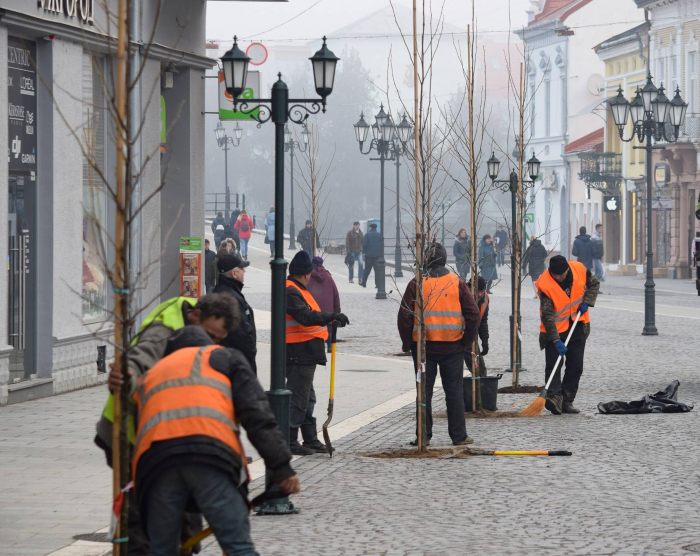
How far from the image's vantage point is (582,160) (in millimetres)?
58250

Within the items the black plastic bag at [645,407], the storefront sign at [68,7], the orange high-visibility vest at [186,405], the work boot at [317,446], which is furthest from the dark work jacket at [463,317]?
the orange high-visibility vest at [186,405]

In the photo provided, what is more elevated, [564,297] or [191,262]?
[191,262]

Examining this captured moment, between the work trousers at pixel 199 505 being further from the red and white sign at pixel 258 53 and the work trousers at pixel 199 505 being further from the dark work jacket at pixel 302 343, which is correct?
the red and white sign at pixel 258 53

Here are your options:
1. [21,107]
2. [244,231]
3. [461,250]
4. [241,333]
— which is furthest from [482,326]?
[244,231]

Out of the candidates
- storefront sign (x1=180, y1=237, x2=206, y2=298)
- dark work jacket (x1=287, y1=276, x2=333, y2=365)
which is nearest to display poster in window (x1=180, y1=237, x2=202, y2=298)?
storefront sign (x1=180, y1=237, x2=206, y2=298)

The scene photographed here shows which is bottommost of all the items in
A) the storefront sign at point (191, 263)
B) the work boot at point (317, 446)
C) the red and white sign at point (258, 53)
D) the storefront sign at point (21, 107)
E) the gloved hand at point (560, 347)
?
the work boot at point (317, 446)

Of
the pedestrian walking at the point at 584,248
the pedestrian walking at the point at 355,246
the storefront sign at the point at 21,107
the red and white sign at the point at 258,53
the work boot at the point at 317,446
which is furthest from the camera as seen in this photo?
the pedestrian walking at the point at 355,246

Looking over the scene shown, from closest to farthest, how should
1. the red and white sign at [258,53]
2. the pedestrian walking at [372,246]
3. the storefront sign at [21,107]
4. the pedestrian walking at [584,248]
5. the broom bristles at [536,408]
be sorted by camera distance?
the broom bristles at [536,408] < the storefront sign at [21,107] < the red and white sign at [258,53] < the pedestrian walking at [372,246] < the pedestrian walking at [584,248]

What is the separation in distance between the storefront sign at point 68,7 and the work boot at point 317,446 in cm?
541

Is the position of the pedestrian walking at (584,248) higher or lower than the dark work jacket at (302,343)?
higher

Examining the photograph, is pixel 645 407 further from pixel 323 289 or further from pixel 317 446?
pixel 323 289

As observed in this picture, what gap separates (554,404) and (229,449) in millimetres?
8663

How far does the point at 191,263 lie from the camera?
1711 centimetres

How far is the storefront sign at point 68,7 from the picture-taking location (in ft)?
46.0
